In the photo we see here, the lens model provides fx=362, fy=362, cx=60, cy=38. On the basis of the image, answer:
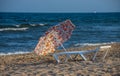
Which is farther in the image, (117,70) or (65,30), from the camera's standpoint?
(65,30)

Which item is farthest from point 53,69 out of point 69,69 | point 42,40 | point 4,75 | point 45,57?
point 45,57

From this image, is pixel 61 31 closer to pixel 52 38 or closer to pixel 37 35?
pixel 52 38

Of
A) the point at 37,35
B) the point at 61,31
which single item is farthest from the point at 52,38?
the point at 37,35

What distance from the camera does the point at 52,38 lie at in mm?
12297

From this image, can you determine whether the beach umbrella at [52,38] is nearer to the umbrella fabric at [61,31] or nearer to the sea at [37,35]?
the umbrella fabric at [61,31]

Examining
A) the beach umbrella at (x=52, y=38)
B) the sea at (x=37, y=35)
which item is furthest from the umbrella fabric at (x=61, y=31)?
the sea at (x=37, y=35)

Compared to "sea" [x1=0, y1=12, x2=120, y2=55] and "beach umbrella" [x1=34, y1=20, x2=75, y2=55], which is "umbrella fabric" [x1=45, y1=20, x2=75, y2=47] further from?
"sea" [x1=0, y1=12, x2=120, y2=55]

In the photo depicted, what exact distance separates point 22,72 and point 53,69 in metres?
0.90

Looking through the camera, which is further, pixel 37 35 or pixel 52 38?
pixel 37 35

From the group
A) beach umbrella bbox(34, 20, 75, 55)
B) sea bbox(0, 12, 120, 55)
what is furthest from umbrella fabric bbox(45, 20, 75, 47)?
sea bbox(0, 12, 120, 55)

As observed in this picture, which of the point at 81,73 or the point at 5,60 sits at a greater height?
the point at 81,73

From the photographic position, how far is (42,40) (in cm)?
1230

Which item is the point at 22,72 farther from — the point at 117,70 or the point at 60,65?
the point at 117,70

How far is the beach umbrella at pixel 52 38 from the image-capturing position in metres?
12.2
